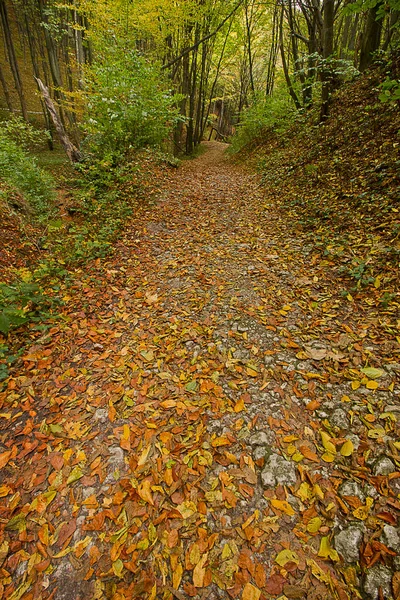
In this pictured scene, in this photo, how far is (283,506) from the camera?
1.82m

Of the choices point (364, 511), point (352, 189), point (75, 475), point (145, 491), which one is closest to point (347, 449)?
point (364, 511)

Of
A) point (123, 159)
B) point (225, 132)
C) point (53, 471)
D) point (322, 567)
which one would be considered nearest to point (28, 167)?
point (123, 159)

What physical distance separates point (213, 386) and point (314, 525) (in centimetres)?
123

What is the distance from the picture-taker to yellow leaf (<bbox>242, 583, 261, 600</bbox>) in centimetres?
152

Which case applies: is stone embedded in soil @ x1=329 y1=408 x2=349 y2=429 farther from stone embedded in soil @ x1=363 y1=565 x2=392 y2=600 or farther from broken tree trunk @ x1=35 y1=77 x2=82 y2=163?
broken tree trunk @ x1=35 y1=77 x2=82 y2=163

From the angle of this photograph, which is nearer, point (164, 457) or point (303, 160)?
→ point (164, 457)

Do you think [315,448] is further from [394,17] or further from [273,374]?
[394,17]

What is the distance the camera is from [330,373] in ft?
8.31

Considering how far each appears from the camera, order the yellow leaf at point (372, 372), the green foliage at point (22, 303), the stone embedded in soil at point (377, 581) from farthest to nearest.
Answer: the green foliage at point (22, 303)
the yellow leaf at point (372, 372)
the stone embedded in soil at point (377, 581)

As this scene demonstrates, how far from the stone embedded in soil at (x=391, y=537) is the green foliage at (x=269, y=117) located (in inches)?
427

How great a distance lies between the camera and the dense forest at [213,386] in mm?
1670

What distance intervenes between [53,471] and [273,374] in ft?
6.50

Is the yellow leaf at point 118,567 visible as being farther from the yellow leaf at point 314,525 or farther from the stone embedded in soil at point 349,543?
the stone embedded in soil at point 349,543

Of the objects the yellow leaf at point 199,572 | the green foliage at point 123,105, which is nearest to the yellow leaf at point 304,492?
the yellow leaf at point 199,572
